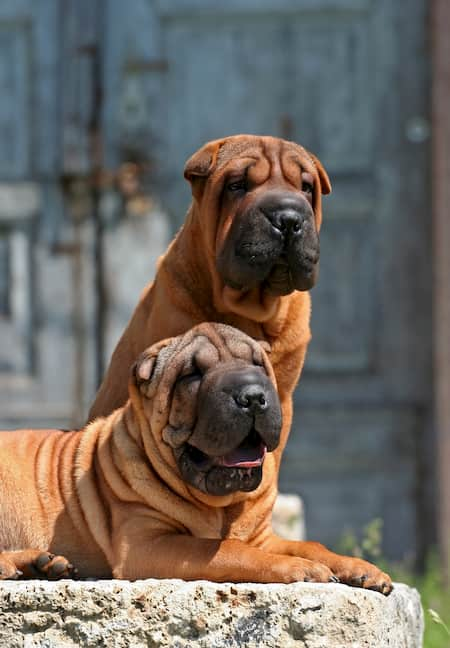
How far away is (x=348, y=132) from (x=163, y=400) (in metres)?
3.64

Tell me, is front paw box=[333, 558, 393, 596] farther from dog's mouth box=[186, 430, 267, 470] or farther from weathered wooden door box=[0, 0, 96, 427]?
weathered wooden door box=[0, 0, 96, 427]

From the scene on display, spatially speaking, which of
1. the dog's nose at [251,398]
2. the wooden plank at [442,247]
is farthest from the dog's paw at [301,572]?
the wooden plank at [442,247]

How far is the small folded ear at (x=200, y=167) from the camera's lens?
13.4ft

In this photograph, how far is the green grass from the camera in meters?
5.14

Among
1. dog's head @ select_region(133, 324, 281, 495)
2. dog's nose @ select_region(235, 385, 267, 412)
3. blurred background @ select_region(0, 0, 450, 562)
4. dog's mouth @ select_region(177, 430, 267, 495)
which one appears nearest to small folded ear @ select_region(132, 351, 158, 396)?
dog's head @ select_region(133, 324, 281, 495)

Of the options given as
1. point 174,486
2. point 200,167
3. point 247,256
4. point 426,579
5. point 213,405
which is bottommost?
point 426,579

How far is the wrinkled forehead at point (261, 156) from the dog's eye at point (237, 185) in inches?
1.4

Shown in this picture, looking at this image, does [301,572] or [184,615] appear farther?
[301,572]

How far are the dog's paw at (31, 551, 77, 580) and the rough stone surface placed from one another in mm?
299

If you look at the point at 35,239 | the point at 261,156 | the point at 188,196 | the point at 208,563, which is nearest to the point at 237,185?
the point at 261,156

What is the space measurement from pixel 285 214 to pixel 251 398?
0.68 meters

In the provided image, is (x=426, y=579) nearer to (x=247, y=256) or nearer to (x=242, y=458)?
(x=247, y=256)

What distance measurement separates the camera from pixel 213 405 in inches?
131

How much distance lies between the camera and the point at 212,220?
157 inches
